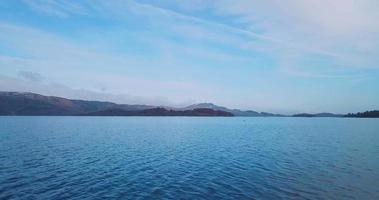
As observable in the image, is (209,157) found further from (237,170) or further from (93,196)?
(93,196)

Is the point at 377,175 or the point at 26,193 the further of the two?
the point at 377,175

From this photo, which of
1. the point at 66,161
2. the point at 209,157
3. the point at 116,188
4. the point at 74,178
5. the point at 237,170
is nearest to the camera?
the point at 116,188

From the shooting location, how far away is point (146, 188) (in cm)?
3075

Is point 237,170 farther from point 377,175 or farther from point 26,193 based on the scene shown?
point 26,193

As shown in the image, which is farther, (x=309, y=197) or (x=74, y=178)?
(x=74, y=178)

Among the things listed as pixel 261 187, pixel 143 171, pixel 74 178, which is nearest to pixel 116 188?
pixel 74 178

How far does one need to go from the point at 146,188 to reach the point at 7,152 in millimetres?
35585

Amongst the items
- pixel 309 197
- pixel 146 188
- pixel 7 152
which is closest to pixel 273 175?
pixel 309 197

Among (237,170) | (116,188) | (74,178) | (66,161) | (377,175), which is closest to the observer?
(116,188)

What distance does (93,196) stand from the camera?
27.6 m

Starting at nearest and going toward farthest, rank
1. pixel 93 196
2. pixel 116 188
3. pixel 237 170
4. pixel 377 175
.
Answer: pixel 93 196, pixel 116 188, pixel 377 175, pixel 237 170

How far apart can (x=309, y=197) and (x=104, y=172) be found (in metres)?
23.2

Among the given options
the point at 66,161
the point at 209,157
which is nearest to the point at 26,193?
the point at 66,161

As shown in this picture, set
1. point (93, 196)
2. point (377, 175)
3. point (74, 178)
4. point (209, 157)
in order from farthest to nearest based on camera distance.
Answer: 1. point (209, 157)
2. point (377, 175)
3. point (74, 178)
4. point (93, 196)
